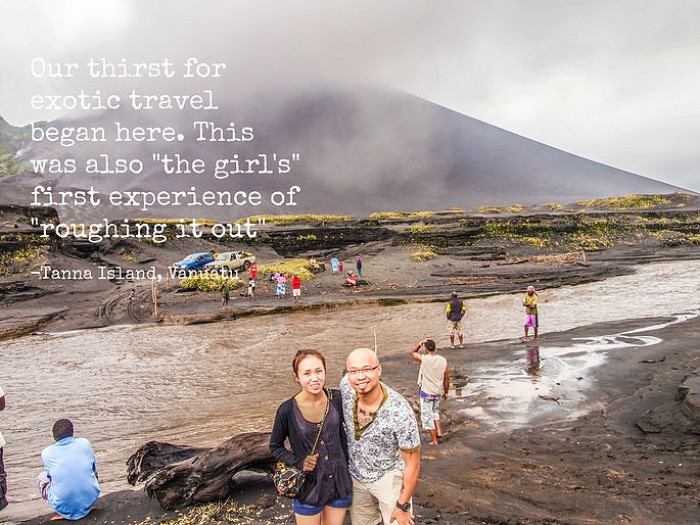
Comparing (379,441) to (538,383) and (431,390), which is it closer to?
(431,390)

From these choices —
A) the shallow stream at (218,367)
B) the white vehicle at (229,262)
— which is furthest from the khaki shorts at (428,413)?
the white vehicle at (229,262)

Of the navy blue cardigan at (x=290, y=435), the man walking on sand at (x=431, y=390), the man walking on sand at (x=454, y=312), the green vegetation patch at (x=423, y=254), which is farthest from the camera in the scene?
the green vegetation patch at (x=423, y=254)

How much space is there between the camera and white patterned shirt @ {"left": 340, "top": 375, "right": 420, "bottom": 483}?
129 inches

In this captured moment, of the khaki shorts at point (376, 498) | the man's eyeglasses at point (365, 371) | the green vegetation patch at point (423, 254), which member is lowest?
the khaki shorts at point (376, 498)

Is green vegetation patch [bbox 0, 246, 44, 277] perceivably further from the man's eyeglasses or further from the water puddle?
the man's eyeglasses

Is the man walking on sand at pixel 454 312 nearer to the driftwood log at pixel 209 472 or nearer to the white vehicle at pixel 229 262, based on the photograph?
the driftwood log at pixel 209 472

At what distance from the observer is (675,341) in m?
12.1

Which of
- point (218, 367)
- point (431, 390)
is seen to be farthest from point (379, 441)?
point (218, 367)

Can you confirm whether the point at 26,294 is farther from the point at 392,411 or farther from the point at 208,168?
the point at 208,168

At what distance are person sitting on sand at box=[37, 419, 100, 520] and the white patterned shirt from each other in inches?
124

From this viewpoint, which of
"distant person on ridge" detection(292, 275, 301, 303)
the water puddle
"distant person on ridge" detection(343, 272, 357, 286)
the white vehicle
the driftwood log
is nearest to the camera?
the driftwood log

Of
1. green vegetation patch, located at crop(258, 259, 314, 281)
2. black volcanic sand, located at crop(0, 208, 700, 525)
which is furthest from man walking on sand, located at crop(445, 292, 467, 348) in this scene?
green vegetation patch, located at crop(258, 259, 314, 281)

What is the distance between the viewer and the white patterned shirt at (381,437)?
329 cm

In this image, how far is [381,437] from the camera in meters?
3.32
